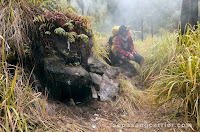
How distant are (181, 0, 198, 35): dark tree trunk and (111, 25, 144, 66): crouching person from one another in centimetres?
140

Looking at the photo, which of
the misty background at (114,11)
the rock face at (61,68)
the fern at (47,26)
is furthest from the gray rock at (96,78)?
the misty background at (114,11)

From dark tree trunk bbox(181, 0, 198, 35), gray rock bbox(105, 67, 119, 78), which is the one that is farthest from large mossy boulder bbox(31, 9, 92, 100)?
dark tree trunk bbox(181, 0, 198, 35)

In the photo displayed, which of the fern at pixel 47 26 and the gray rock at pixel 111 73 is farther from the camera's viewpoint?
the gray rock at pixel 111 73

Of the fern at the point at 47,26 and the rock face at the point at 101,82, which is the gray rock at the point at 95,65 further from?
the fern at the point at 47,26

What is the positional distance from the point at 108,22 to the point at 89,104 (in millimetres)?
4619

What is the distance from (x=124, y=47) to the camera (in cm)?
438

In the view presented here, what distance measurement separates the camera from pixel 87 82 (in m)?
→ 2.79

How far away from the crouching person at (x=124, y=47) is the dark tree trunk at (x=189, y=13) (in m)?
1.40

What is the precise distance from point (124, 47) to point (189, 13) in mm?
1768

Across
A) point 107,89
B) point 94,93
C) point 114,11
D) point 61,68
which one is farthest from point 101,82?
point 114,11

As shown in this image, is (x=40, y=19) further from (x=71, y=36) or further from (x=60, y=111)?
(x=60, y=111)

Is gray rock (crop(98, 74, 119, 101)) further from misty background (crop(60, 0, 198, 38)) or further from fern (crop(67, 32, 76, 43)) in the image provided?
misty background (crop(60, 0, 198, 38))

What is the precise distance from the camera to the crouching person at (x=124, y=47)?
14.1 ft

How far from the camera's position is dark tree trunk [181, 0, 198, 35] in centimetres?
350
